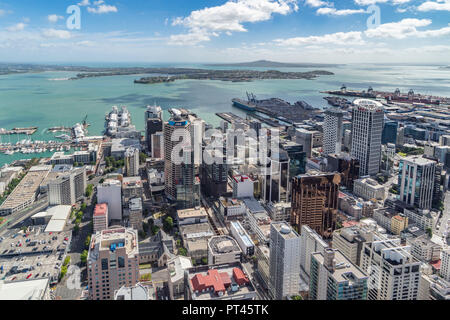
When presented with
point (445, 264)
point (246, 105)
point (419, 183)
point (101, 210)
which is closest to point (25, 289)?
point (101, 210)

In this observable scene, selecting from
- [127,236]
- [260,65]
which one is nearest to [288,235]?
[127,236]

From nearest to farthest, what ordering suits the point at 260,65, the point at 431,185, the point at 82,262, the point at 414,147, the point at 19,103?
the point at 82,262 → the point at 431,185 → the point at 414,147 → the point at 19,103 → the point at 260,65

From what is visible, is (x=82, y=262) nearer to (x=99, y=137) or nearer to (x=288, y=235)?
(x=288, y=235)

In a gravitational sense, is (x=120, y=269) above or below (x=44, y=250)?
above

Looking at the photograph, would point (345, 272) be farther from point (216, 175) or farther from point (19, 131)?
point (19, 131)

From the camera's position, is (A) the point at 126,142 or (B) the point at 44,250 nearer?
(B) the point at 44,250

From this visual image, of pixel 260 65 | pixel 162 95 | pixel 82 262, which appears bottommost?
pixel 82 262

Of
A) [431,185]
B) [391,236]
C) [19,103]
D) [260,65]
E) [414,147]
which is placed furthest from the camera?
[260,65]
